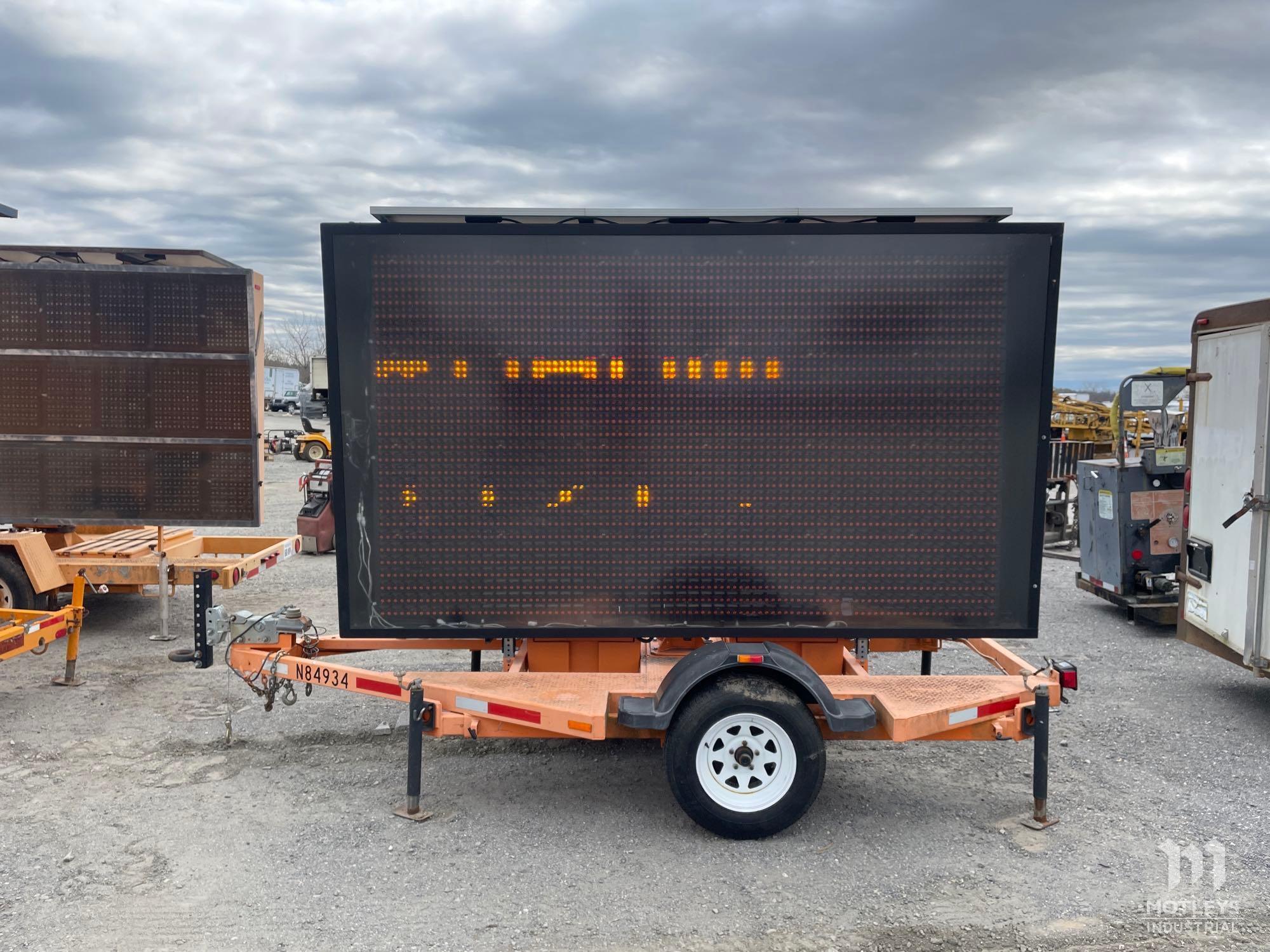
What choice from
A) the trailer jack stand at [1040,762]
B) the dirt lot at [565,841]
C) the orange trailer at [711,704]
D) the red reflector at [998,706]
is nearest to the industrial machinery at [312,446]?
the dirt lot at [565,841]

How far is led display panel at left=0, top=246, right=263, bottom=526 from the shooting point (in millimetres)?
6203

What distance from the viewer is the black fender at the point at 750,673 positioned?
4270 mm

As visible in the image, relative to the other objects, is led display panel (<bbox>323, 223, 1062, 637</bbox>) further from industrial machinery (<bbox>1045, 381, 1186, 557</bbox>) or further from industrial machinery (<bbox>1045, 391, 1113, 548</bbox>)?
industrial machinery (<bbox>1045, 391, 1113, 548</bbox>)

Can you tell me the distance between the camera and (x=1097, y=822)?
15.3 feet

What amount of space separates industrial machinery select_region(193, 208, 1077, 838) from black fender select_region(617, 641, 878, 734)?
16 millimetres

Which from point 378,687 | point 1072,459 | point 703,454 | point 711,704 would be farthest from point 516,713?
point 1072,459

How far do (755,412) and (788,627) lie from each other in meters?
1.17

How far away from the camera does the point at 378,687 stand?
4.74 meters

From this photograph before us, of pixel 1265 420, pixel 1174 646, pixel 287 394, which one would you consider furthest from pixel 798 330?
pixel 287 394

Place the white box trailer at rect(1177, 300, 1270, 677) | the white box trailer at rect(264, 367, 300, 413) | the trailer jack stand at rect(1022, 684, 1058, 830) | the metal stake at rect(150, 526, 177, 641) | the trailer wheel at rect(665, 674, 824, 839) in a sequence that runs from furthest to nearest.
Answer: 1. the white box trailer at rect(264, 367, 300, 413)
2. the metal stake at rect(150, 526, 177, 641)
3. the white box trailer at rect(1177, 300, 1270, 677)
4. the trailer jack stand at rect(1022, 684, 1058, 830)
5. the trailer wheel at rect(665, 674, 824, 839)

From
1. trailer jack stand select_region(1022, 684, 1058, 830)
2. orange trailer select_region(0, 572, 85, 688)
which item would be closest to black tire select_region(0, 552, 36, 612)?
orange trailer select_region(0, 572, 85, 688)

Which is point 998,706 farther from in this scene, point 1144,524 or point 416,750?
point 1144,524

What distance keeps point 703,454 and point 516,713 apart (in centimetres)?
171

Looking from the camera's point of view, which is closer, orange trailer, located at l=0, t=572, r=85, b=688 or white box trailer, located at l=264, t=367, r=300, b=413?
orange trailer, located at l=0, t=572, r=85, b=688
